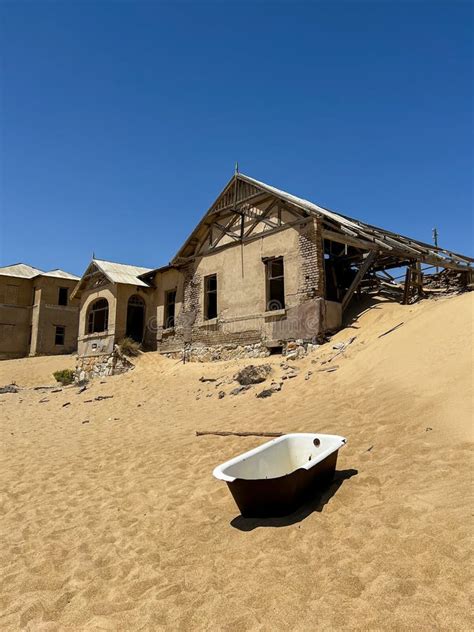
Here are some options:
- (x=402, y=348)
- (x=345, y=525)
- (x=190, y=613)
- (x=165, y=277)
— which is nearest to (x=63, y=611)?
(x=190, y=613)

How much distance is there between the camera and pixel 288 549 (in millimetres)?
3842

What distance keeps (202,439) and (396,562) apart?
5.02 m

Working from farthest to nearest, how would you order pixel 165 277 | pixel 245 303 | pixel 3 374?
pixel 3 374 < pixel 165 277 < pixel 245 303

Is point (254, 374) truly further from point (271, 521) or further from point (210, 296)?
point (271, 521)

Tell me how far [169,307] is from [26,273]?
19498 mm

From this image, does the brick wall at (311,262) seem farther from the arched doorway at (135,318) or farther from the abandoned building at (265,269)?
the arched doorway at (135,318)

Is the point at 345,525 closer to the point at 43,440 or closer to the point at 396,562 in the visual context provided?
the point at 396,562

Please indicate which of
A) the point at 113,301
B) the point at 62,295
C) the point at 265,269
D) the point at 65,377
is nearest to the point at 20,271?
the point at 62,295

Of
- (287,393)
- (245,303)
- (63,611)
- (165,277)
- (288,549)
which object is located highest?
(165,277)

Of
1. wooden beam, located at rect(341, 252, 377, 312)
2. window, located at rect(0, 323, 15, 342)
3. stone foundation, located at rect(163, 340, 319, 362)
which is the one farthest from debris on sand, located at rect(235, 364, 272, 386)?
window, located at rect(0, 323, 15, 342)

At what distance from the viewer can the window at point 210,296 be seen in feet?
57.4

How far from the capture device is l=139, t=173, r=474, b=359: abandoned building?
13.7m

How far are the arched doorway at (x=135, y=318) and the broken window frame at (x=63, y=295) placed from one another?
35.0ft

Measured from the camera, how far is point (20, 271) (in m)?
33.2
